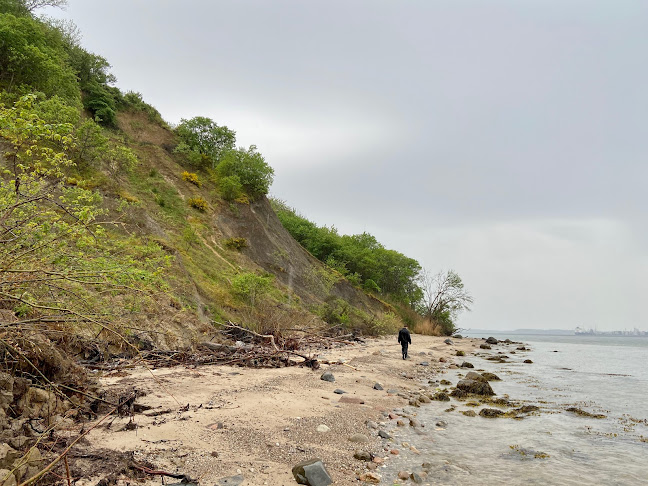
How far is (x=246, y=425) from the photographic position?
5863 millimetres

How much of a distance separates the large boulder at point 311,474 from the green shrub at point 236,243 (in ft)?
84.6

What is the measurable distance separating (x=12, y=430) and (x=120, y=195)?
68.8 feet

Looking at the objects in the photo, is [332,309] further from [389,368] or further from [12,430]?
[12,430]

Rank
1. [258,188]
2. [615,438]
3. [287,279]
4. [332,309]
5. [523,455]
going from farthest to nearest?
[258,188]
[287,279]
[332,309]
[615,438]
[523,455]

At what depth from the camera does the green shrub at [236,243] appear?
29.2 meters

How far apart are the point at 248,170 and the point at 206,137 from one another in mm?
8084

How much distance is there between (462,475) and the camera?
5379 millimetres

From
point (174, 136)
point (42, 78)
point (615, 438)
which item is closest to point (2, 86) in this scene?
point (42, 78)

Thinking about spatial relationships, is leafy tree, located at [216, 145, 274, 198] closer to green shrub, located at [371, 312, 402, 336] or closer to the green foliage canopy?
green shrub, located at [371, 312, 402, 336]

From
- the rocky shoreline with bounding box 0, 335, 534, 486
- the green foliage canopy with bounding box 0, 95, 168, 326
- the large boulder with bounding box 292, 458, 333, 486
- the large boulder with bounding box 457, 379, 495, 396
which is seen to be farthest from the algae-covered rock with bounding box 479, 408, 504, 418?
the green foliage canopy with bounding box 0, 95, 168, 326

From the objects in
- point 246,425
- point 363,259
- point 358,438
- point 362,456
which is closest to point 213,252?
point 246,425

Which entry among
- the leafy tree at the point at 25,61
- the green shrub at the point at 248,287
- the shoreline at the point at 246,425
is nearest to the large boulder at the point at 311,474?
the shoreline at the point at 246,425

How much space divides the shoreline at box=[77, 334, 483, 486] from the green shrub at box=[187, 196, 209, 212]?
70.1 feet

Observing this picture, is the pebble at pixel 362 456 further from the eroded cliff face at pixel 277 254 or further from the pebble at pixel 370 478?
the eroded cliff face at pixel 277 254
